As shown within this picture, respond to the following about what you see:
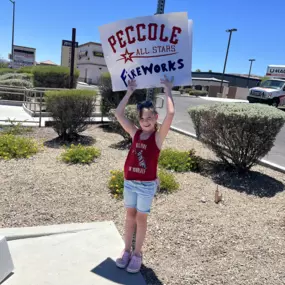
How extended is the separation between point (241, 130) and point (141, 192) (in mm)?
2747

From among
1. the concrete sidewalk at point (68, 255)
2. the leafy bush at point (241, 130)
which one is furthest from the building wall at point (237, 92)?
the concrete sidewalk at point (68, 255)

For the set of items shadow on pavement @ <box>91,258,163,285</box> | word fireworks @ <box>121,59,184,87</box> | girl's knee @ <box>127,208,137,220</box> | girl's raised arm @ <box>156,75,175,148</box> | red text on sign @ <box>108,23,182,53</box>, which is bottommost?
shadow on pavement @ <box>91,258,163,285</box>

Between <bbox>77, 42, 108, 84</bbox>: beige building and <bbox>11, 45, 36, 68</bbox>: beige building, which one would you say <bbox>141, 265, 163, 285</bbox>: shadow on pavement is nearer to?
<bbox>11, 45, 36, 68</bbox>: beige building

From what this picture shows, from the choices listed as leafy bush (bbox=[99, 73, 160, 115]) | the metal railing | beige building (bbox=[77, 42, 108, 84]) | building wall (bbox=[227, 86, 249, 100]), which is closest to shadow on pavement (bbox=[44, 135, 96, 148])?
the metal railing

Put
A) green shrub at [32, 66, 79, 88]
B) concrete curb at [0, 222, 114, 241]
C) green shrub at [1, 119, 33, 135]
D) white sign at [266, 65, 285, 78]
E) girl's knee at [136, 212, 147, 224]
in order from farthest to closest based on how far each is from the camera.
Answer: white sign at [266, 65, 285, 78]
green shrub at [32, 66, 79, 88]
green shrub at [1, 119, 33, 135]
concrete curb at [0, 222, 114, 241]
girl's knee at [136, 212, 147, 224]

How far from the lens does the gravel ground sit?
2781mm

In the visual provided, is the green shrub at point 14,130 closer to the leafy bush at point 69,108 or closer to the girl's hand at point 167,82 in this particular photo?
the leafy bush at point 69,108

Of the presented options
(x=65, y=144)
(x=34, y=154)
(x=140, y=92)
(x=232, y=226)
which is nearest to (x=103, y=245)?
(x=232, y=226)

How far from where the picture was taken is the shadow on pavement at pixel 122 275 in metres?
2.53

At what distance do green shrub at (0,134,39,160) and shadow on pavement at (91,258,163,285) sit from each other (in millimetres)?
3258

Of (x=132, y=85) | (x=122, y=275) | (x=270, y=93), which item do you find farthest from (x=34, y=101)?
(x=270, y=93)

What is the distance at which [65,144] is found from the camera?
22.0 ft

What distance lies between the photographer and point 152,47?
9.07ft

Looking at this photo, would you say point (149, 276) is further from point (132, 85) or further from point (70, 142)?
point (70, 142)
